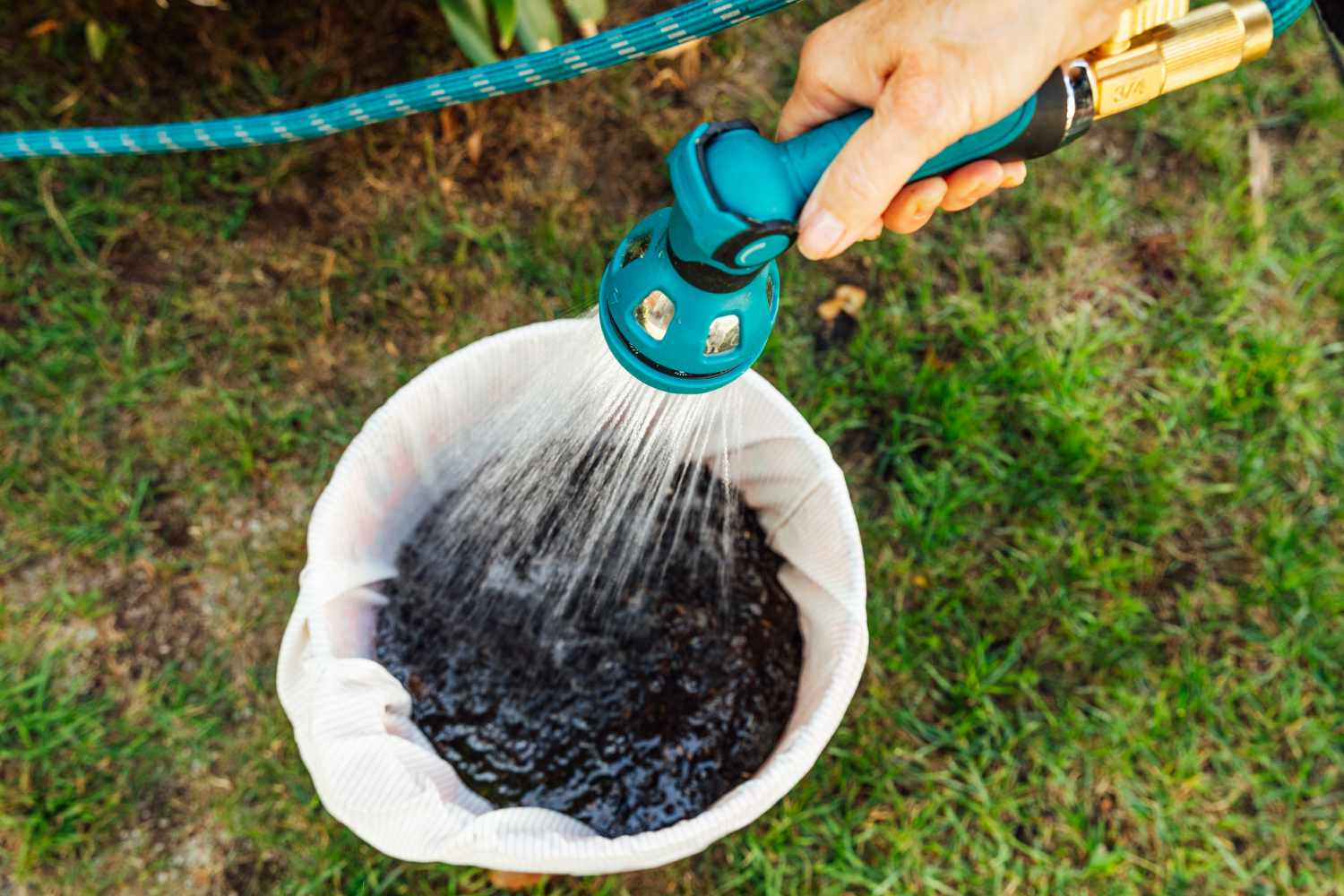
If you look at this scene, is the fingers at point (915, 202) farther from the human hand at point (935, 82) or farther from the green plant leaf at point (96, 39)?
the green plant leaf at point (96, 39)

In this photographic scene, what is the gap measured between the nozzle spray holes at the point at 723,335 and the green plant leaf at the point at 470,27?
2.46 ft

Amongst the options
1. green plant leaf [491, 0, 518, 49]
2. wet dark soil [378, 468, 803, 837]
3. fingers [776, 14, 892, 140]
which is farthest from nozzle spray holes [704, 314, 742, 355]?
green plant leaf [491, 0, 518, 49]

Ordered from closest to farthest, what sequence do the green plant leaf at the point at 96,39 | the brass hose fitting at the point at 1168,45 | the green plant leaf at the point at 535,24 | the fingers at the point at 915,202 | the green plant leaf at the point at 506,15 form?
the brass hose fitting at the point at 1168,45 → the fingers at the point at 915,202 → the green plant leaf at the point at 506,15 → the green plant leaf at the point at 535,24 → the green plant leaf at the point at 96,39

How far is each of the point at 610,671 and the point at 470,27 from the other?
0.89 metres

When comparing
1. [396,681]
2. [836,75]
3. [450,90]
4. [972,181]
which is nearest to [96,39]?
[450,90]

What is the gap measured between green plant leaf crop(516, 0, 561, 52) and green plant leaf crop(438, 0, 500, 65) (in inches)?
2.0

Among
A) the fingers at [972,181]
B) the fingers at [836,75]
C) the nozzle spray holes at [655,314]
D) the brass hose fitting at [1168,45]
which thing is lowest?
the fingers at [972,181]

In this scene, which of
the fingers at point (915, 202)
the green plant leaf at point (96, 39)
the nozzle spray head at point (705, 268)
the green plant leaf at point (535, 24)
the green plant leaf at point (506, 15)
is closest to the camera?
the nozzle spray head at point (705, 268)

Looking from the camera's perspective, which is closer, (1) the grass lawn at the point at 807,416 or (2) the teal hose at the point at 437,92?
(2) the teal hose at the point at 437,92

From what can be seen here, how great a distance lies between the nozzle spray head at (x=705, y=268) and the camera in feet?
2.43

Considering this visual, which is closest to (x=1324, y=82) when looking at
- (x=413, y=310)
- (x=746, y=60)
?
(x=746, y=60)

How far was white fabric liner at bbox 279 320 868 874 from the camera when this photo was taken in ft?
3.45

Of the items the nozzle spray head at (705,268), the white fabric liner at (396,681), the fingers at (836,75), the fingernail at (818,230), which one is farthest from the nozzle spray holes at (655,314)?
the white fabric liner at (396,681)

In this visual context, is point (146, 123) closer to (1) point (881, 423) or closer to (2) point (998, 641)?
(1) point (881, 423)
